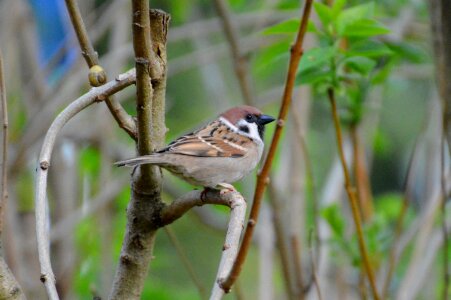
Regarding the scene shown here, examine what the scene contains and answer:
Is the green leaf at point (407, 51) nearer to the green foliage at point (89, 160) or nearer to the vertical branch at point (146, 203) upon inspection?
the vertical branch at point (146, 203)

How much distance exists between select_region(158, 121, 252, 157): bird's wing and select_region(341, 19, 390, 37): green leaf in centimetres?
75

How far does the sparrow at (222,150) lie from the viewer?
265cm

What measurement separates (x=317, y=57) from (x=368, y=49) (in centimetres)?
24

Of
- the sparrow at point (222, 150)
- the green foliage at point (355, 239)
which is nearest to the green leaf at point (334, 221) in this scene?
the green foliage at point (355, 239)

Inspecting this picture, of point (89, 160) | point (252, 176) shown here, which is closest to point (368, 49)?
point (252, 176)

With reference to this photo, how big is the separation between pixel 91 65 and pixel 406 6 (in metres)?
2.41

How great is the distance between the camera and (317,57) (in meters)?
2.16

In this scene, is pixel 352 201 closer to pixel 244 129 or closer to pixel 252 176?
pixel 244 129

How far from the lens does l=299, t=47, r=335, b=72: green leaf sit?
2.14 metres

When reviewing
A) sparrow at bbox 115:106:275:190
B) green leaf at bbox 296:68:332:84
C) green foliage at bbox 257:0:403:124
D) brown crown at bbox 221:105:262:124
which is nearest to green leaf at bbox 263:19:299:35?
green foliage at bbox 257:0:403:124

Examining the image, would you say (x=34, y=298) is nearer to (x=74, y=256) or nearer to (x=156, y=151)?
(x=74, y=256)

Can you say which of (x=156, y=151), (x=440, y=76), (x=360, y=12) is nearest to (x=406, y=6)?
(x=360, y=12)

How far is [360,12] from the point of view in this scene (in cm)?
231

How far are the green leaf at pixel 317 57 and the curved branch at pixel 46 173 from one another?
2.13ft
